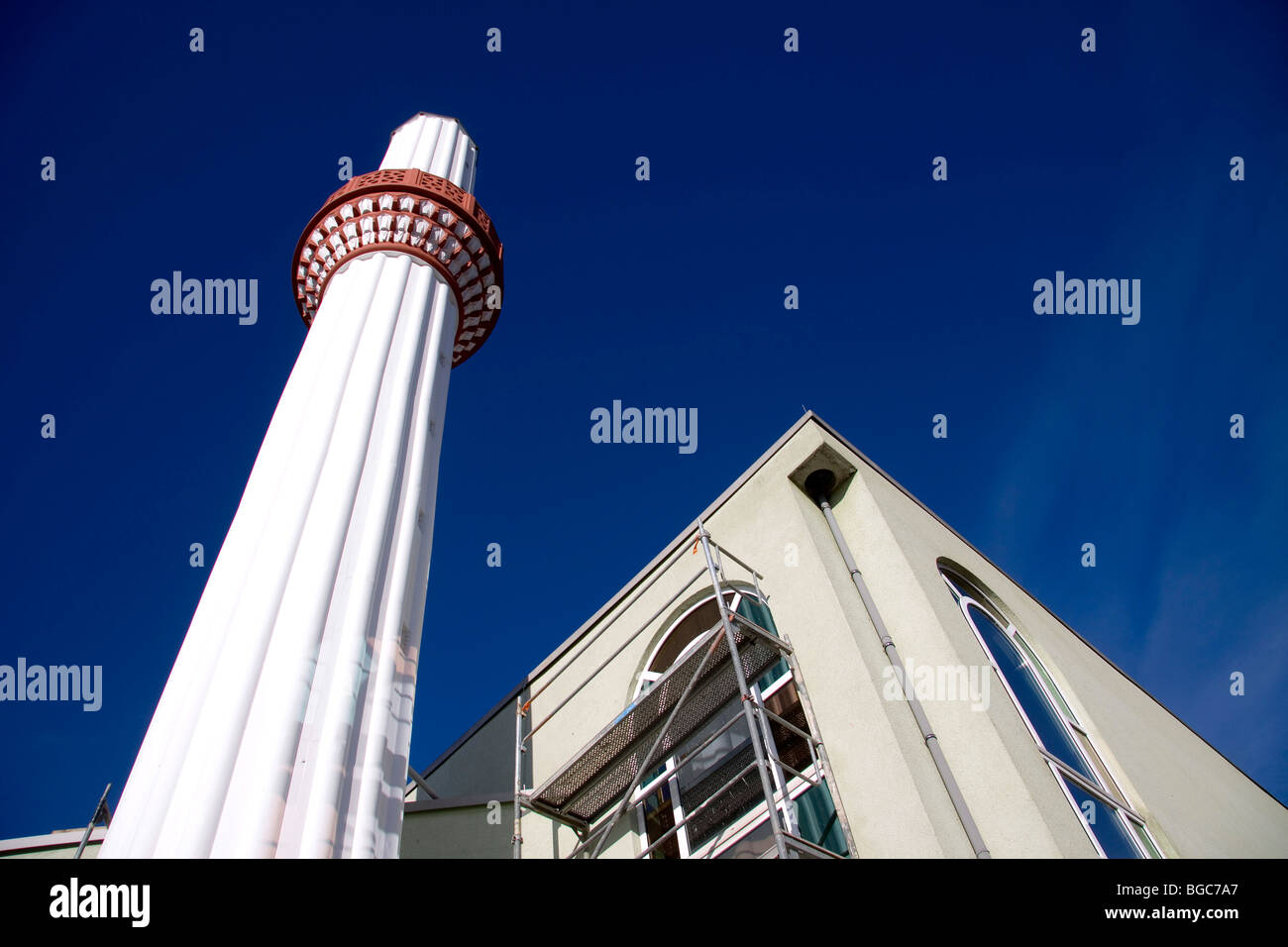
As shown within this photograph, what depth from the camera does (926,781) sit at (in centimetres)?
561

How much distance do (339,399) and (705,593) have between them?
4.26 meters

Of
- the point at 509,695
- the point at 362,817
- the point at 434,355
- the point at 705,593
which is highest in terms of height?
the point at 434,355

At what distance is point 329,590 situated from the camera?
5.03 metres

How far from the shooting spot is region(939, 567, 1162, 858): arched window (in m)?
6.66

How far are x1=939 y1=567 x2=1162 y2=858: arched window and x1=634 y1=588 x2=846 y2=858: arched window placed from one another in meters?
1.82

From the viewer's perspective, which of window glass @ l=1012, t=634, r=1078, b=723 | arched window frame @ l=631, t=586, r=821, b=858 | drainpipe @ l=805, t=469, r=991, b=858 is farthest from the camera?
window glass @ l=1012, t=634, r=1078, b=723

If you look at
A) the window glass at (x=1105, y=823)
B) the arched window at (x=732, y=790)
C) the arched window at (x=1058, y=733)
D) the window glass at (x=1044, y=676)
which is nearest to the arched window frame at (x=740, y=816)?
the arched window at (x=732, y=790)

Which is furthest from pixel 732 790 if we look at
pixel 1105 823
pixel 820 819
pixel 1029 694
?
pixel 1029 694

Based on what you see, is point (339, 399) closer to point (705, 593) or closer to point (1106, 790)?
point (705, 593)

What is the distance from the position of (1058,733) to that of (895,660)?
2.42m

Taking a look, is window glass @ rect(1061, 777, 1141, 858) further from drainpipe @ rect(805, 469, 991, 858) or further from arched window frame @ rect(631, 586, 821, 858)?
arched window frame @ rect(631, 586, 821, 858)

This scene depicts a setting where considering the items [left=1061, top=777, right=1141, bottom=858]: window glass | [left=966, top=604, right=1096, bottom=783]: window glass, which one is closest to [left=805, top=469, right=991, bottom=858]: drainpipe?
[left=1061, top=777, right=1141, bottom=858]: window glass

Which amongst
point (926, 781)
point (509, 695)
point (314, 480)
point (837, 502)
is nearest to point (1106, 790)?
point (926, 781)

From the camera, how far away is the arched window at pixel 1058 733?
666 cm
